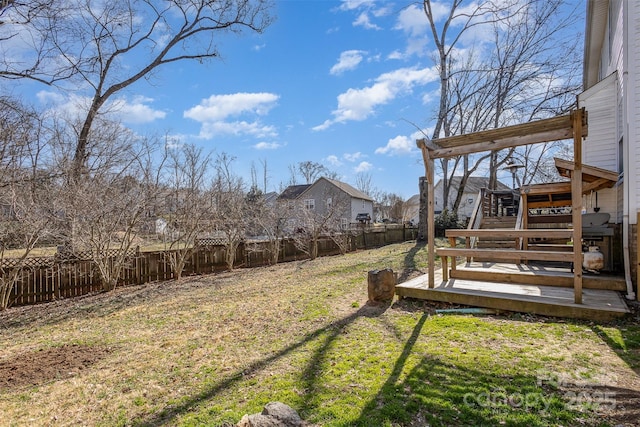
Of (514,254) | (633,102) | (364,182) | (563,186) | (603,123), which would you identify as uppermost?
(364,182)

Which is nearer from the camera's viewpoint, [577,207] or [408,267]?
[577,207]

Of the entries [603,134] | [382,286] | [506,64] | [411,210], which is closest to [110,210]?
[382,286]

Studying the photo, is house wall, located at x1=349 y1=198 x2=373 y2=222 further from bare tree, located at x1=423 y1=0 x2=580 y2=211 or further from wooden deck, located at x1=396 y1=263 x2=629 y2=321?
wooden deck, located at x1=396 y1=263 x2=629 y2=321

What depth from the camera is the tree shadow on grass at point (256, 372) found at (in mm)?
2662

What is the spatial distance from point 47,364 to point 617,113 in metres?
10.7

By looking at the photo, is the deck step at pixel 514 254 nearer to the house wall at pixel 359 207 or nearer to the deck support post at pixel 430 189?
the deck support post at pixel 430 189

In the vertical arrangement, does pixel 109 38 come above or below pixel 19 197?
above

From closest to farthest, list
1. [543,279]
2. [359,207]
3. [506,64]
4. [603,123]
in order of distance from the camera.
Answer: [543,279], [603,123], [506,64], [359,207]

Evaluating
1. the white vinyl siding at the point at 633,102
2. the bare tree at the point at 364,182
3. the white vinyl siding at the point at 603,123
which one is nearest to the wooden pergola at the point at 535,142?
the white vinyl siding at the point at 633,102

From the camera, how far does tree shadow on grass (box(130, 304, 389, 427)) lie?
105 inches

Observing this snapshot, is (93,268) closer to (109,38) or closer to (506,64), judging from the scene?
(109,38)

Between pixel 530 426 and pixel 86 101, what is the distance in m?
14.1

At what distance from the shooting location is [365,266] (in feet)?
29.3

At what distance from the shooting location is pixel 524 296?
459cm
